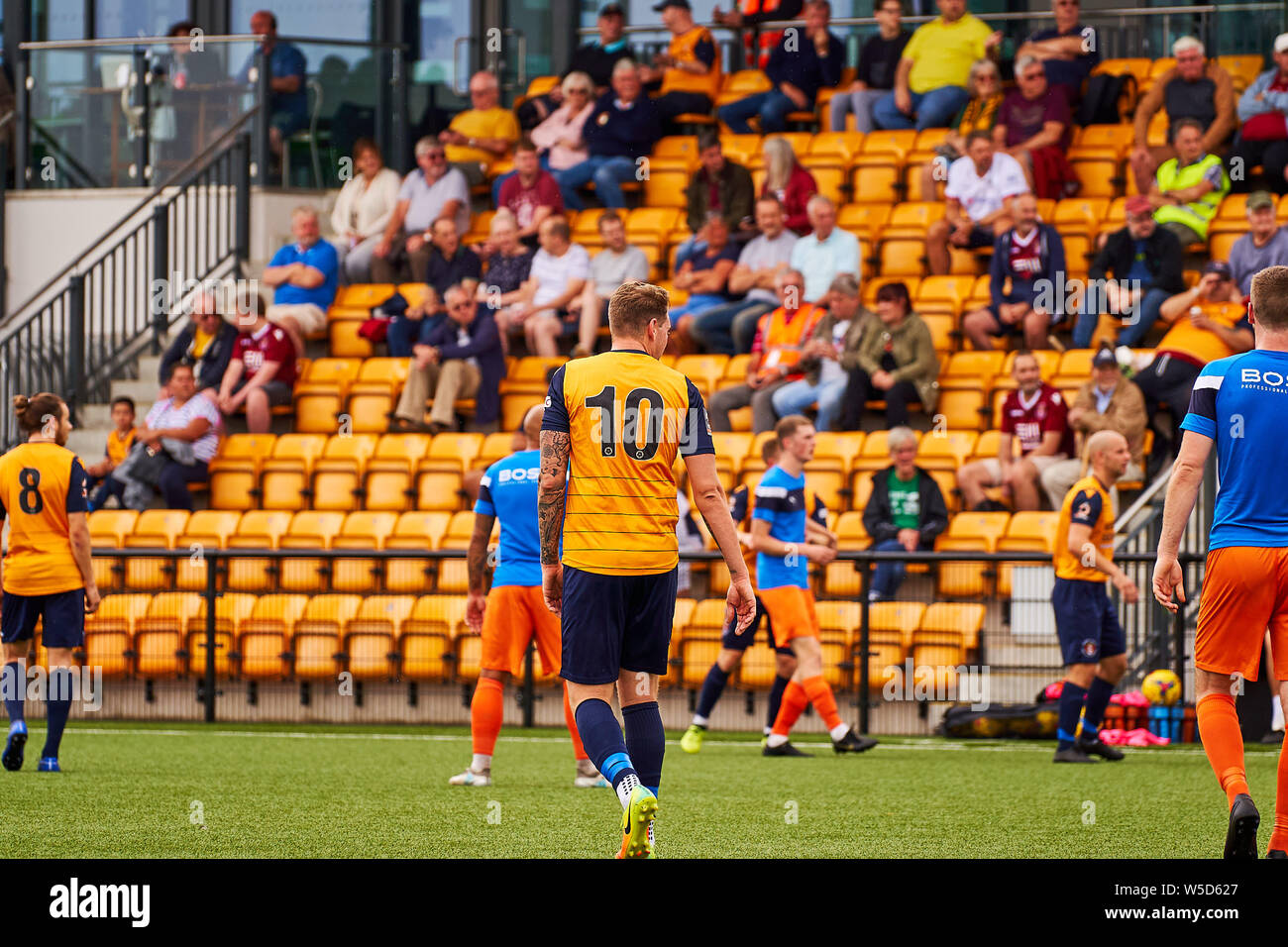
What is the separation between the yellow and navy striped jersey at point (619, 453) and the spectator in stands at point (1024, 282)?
30.5ft

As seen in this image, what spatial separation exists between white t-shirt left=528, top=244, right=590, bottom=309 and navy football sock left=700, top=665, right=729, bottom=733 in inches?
213

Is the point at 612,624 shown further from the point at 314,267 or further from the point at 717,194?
the point at 314,267

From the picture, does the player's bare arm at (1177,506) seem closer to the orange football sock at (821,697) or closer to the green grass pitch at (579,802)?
the green grass pitch at (579,802)

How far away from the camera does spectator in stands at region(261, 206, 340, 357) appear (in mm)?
17703

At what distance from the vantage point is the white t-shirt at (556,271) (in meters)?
16.8

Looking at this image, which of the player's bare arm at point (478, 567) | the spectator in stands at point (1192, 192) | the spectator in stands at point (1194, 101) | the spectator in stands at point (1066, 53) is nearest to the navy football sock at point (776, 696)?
the player's bare arm at point (478, 567)

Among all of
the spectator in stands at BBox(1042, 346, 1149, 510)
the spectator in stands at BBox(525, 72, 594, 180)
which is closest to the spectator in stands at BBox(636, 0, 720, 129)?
the spectator in stands at BBox(525, 72, 594, 180)

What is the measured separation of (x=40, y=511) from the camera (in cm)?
1027

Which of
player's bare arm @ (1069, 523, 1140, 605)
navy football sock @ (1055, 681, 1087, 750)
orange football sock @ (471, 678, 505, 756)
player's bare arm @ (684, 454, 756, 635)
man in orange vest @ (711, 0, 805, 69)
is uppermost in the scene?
man in orange vest @ (711, 0, 805, 69)

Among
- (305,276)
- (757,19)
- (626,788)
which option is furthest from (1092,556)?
(757,19)

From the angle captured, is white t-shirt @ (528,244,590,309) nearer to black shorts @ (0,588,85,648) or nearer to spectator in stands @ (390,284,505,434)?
spectator in stands @ (390,284,505,434)

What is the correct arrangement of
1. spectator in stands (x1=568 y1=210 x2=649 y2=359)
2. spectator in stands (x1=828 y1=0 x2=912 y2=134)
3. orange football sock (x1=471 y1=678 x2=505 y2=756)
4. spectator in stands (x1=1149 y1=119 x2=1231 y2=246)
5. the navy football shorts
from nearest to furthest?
1. orange football sock (x1=471 y1=678 x2=505 y2=756)
2. the navy football shorts
3. spectator in stands (x1=1149 y1=119 x2=1231 y2=246)
4. spectator in stands (x1=568 y1=210 x2=649 y2=359)
5. spectator in stands (x1=828 y1=0 x2=912 y2=134)

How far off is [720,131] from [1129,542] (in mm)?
7378
